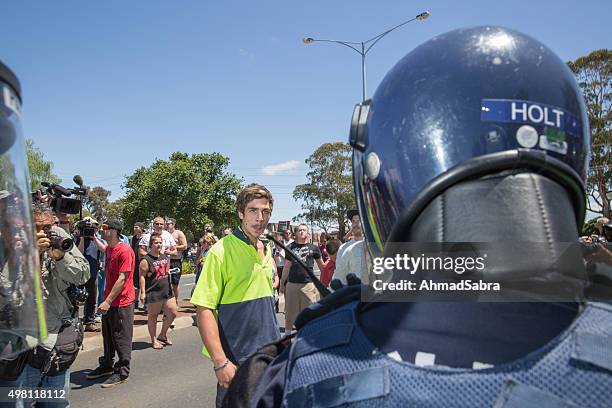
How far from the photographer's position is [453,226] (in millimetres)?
866

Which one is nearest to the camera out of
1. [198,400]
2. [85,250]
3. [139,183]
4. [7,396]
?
[7,396]

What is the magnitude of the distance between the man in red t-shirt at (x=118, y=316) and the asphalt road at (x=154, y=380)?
15 centimetres

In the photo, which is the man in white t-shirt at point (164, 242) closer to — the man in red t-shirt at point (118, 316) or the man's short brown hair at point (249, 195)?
the man in red t-shirt at point (118, 316)

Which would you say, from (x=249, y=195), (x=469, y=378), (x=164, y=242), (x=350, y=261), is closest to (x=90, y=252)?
(x=164, y=242)

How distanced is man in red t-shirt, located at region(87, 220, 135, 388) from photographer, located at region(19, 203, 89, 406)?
1.89 metres

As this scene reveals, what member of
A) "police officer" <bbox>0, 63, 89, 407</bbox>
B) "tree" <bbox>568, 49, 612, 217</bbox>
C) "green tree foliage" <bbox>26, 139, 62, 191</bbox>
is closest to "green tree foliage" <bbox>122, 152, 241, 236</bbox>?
"green tree foliage" <bbox>26, 139, 62, 191</bbox>

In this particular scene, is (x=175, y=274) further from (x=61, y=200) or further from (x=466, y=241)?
(x=466, y=241)

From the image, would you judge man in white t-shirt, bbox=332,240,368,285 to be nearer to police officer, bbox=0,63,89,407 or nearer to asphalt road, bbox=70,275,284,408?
asphalt road, bbox=70,275,284,408

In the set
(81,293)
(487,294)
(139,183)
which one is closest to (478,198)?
(487,294)

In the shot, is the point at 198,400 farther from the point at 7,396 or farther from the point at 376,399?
the point at 376,399

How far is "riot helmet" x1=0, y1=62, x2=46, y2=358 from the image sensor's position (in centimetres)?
129

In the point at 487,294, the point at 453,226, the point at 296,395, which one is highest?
the point at 453,226

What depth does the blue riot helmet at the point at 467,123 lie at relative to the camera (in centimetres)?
91

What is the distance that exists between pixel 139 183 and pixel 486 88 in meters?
44.7
